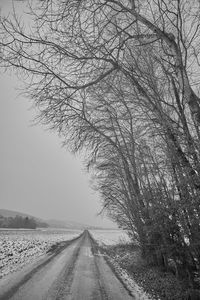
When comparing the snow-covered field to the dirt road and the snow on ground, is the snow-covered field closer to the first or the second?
the snow on ground

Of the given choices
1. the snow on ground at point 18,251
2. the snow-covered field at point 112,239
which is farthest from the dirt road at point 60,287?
the snow-covered field at point 112,239

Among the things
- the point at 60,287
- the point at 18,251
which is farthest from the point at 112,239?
the point at 60,287

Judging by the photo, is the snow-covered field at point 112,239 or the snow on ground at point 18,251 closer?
the snow on ground at point 18,251

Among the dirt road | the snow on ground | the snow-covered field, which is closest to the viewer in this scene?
the dirt road

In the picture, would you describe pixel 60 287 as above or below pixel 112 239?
above

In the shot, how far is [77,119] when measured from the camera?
7.00 metres

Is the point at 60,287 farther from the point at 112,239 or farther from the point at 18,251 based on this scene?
the point at 112,239

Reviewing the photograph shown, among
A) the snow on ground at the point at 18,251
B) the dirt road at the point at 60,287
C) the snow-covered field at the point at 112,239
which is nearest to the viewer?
the dirt road at the point at 60,287

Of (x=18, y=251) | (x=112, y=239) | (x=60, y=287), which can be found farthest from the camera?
(x=112, y=239)

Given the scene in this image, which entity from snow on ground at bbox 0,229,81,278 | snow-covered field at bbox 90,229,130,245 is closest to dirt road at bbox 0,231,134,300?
snow on ground at bbox 0,229,81,278

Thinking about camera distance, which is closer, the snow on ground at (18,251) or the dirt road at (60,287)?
the dirt road at (60,287)

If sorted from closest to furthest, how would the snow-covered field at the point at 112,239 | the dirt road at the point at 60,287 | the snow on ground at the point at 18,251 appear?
1. the dirt road at the point at 60,287
2. the snow on ground at the point at 18,251
3. the snow-covered field at the point at 112,239

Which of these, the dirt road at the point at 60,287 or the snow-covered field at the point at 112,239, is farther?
the snow-covered field at the point at 112,239

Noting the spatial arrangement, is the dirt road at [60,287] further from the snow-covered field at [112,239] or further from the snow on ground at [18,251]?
the snow-covered field at [112,239]
